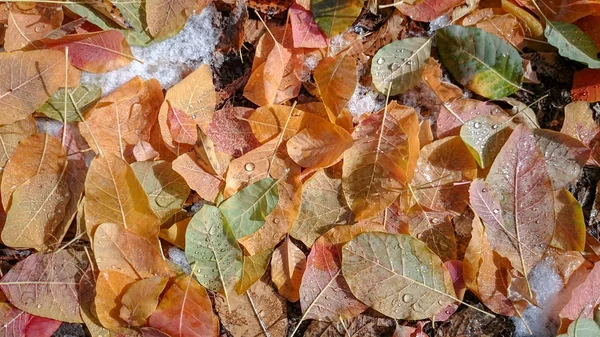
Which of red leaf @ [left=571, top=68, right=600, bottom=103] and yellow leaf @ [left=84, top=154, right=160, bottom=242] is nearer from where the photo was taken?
yellow leaf @ [left=84, top=154, right=160, bottom=242]

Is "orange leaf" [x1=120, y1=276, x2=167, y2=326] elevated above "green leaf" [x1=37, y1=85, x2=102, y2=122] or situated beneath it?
situated beneath

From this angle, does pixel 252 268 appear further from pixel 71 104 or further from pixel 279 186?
pixel 71 104

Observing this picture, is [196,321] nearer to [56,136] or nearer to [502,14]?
[56,136]

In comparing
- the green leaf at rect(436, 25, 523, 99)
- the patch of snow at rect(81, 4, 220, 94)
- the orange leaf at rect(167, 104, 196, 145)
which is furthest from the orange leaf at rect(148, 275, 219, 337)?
the green leaf at rect(436, 25, 523, 99)

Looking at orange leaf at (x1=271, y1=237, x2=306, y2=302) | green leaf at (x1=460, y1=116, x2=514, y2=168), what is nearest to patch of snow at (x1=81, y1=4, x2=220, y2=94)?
orange leaf at (x1=271, y1=237, x2=306, y2=302)

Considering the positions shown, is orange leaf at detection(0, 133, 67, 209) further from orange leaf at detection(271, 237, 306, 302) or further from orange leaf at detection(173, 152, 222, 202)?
orange leaf at detection(271, 237, 306, 302)

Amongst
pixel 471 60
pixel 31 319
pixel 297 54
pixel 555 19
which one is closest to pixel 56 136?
pixel 31 319

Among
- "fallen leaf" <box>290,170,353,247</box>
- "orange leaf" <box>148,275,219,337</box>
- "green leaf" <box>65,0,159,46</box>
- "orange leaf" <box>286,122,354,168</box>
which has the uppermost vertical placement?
"green leaf" <box>65,0,159,46</box>
